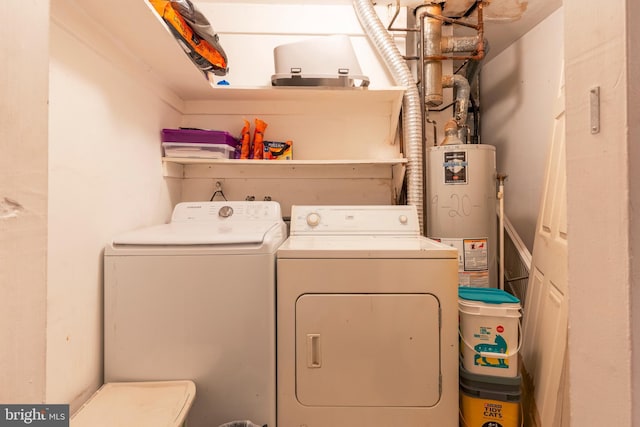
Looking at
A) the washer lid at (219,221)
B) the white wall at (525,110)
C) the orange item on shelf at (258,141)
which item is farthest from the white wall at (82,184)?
the white wall at (525,110)

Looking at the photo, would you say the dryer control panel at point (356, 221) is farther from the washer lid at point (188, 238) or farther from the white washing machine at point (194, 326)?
the white washing machine at point (194, 326)

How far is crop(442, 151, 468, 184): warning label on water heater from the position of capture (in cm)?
196

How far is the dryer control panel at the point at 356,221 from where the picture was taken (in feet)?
5.82

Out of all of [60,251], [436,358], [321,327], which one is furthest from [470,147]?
[60,251]

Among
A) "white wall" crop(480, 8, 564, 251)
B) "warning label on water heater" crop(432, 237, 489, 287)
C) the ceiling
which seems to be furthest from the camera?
"white wall" crop(480, 8, 564, 251)

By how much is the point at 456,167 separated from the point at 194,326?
1759mm

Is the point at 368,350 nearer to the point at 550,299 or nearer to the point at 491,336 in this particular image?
the point at 491,336

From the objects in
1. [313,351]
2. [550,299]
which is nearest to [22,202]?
[313,351]

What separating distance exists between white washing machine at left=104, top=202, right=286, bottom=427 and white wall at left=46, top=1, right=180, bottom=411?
8 cm

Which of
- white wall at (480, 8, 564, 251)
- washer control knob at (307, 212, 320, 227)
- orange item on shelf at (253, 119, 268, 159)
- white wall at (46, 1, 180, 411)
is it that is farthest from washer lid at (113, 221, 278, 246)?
white wall at (480, 8, 564, 251)

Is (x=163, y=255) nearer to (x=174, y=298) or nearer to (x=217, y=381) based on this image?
(x=174, y=298)

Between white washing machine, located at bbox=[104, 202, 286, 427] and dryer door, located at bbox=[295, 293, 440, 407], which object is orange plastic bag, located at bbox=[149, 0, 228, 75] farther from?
dryer door, located at bbox=[295, 293, 440, 407]

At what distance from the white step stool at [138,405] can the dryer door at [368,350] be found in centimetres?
46
